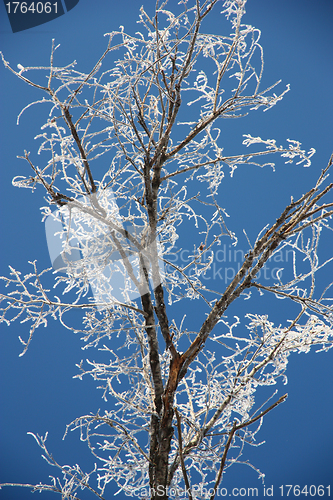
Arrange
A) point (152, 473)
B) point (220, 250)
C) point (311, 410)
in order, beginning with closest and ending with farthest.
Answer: point (152, 473), point (220, 250), point (311, 410)

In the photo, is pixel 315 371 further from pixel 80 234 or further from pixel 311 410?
pixel 80 234

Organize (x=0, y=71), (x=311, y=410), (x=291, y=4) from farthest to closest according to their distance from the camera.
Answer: (x=311, y=410) → (x=0, y=71) → (x=291, y=4)

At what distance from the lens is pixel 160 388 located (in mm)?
657

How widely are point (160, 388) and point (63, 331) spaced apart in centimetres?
128

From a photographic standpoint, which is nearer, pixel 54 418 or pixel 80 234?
pixel 80 234

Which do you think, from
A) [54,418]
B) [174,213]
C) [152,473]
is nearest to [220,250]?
[174,213]

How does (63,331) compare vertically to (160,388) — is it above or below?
above

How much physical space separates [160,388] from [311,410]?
1.43 metres

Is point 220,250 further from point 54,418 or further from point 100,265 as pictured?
point 54,418

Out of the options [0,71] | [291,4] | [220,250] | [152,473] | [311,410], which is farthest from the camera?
[311,410]

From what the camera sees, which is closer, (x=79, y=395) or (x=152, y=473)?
(x=152, y=473)

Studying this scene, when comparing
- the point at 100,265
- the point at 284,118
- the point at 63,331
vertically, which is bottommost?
the point at 100,265

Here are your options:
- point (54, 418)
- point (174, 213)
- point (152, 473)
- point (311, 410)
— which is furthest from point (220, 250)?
point (54, 418)

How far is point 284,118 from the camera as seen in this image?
66.3 inches
